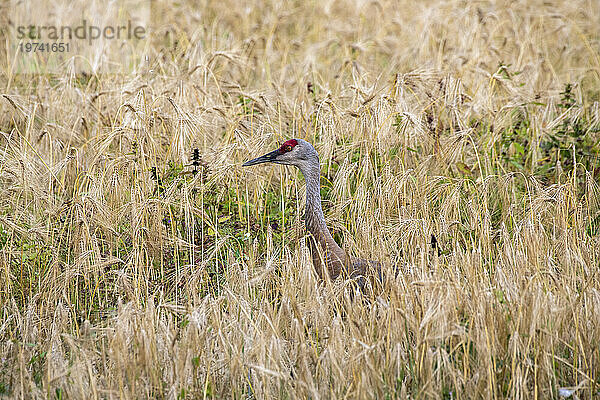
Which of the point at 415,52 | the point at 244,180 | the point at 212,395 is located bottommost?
the point at 212,395

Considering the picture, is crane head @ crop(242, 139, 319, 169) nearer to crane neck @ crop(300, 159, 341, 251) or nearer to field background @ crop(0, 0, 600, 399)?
crane neck @ crop(300, 159, 341, 251)

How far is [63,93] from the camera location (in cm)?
635

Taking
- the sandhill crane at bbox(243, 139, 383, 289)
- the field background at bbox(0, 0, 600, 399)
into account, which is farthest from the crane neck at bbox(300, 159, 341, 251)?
the field background at bbox(0, 0, 600, 399)

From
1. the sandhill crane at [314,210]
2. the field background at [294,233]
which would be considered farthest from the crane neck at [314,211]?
the field background at [294,233]

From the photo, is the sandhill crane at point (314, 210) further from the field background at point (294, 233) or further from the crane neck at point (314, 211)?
the field background at point (294, 233)

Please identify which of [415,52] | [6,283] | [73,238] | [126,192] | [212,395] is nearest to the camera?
[212,395]

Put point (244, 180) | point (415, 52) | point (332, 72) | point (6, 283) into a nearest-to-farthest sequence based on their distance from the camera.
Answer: point (6, 283) < point (244, 180) < point (332, 72) < point (415, 52)

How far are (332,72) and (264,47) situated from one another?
152 cm

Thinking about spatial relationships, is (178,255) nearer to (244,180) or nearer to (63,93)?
(244,180)

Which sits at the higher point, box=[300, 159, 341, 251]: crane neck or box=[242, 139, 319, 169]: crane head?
box=[242, 139, 319, 169]: crane head

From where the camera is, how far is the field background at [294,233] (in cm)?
353

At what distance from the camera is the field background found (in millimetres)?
3525

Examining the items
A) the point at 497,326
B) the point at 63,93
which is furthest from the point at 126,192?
the point at 497,326

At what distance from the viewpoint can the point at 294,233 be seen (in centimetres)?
500
